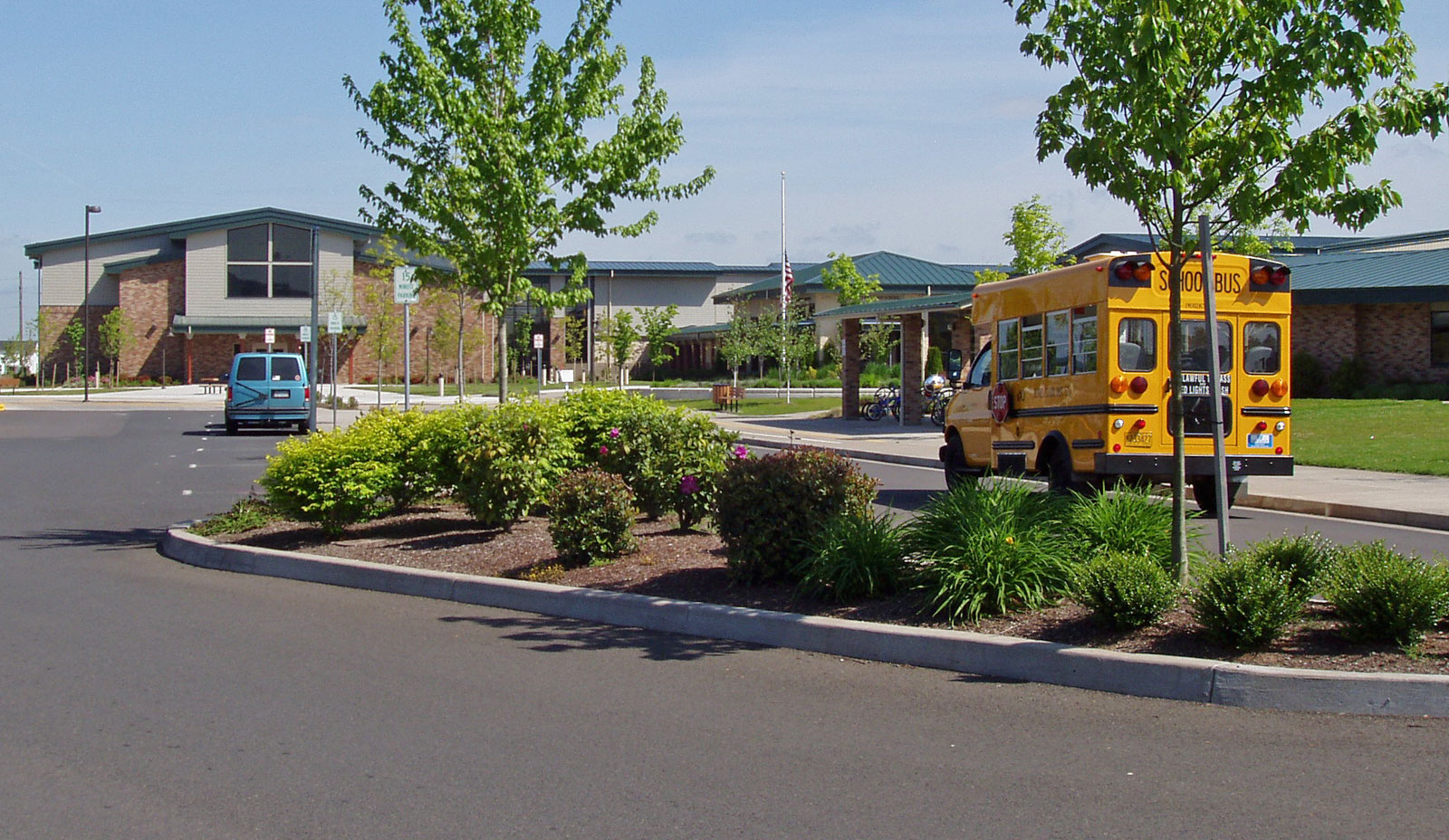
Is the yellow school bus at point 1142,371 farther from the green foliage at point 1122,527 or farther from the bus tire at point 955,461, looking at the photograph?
the green foliage at point 1122,527

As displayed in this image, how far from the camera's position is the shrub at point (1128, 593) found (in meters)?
6.93

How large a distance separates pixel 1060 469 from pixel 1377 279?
24.8 meters

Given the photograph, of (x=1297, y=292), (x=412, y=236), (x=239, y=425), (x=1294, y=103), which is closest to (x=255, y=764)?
(x=1294, y=103)

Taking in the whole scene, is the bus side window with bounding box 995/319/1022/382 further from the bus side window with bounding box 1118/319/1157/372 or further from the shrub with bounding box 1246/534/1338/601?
the shrub with bounding box 1246/534/1338/601

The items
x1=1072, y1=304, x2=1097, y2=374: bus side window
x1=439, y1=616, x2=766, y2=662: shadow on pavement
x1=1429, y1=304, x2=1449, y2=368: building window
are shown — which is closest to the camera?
x1=439, y1=616, x2=766, y2=662: shadow on pavement

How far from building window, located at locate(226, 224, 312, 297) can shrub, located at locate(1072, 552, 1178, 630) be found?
64.5 meters

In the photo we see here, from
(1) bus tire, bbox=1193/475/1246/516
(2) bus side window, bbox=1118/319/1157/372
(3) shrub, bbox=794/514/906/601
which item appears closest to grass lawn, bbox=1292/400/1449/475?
(1) bus tire, bbox=1193/475/1246/516

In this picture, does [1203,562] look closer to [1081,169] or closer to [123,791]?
[1081,169]

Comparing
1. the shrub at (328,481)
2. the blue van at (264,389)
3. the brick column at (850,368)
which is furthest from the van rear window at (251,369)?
the shrub at (328,481)

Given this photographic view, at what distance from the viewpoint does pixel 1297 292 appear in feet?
113

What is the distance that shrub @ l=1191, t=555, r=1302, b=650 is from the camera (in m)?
6.56

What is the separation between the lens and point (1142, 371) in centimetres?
1307

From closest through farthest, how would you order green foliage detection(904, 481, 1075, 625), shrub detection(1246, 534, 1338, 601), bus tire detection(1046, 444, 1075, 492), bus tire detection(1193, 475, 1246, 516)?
shrub detection(1246, 534, 1338, 601), green foliage detection(904, 481, 1075, 625), bus tire detection(1046, 444, 1075, 492), bus tire detection(1193, 475, 1246, 516)

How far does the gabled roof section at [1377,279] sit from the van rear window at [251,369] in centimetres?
2647
